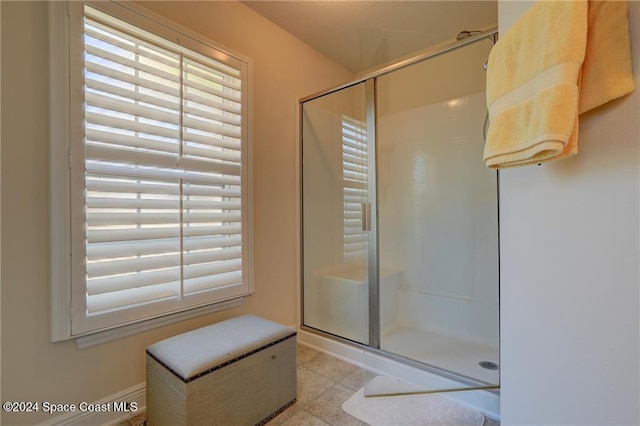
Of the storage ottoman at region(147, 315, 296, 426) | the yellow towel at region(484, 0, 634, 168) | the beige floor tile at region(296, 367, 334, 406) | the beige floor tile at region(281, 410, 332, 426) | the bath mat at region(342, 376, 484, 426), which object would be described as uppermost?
the yellow towel at region(484, 0, 634, 168)

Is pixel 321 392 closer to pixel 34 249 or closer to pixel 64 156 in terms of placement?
pixel 34 249

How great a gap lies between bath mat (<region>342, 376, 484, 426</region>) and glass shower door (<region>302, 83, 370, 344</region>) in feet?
1.96

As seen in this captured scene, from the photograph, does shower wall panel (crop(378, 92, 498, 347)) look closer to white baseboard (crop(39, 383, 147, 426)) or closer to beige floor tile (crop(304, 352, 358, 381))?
beige floor tile (crop(304, 352, 358, 381))

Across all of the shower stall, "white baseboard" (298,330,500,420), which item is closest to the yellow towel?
the shower stall

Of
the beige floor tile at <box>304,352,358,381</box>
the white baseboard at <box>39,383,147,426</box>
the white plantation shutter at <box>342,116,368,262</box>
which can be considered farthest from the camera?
the white plantation shutter at <box>342,116,368,262</box>

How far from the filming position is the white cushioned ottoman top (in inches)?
46.5

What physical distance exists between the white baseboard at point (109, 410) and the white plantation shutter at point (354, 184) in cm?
158

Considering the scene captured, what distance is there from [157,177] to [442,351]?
204cm

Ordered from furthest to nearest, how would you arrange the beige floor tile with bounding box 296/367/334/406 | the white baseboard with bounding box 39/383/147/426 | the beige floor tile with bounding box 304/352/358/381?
1. the beige floor tile with bounding box 304/352/358/381
2. the beige floor tile with bounding box 296/367/334/406
3. the white baseboard with bounding box 39/383/147/426

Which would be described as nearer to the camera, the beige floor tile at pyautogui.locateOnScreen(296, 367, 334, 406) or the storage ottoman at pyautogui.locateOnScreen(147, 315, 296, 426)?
the storage ottoman at pyautogui.locateOnScreen(147, 315, 296, 426)

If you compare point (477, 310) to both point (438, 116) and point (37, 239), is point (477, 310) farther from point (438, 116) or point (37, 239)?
point (37, 239)

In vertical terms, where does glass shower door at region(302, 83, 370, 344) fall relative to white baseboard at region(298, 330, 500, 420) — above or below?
above

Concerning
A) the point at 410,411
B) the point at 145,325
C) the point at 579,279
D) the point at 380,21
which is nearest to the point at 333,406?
the point at 410,411

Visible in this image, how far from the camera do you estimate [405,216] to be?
2.35 meters
